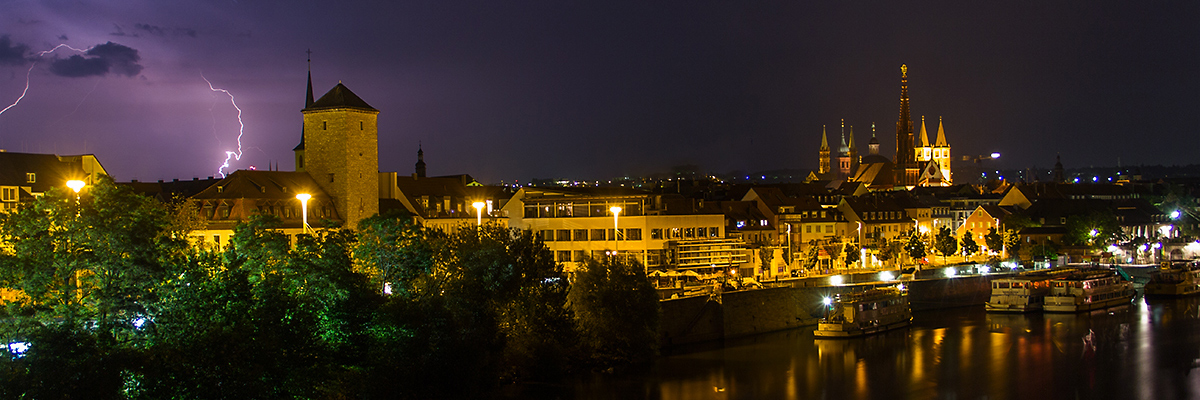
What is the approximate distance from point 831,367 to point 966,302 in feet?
94.9

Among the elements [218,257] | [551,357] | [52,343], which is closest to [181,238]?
[218,257]

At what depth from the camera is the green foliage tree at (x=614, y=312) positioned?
48.9 m

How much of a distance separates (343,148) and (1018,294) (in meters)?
45.4

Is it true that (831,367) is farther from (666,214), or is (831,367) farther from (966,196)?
(966,196)

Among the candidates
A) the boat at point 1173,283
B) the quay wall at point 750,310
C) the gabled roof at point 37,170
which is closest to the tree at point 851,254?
the quay wall at point 750,310

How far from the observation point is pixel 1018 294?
72.2 meters

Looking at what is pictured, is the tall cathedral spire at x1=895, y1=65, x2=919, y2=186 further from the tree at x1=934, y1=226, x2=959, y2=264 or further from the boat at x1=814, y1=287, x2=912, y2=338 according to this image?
the boat at x1=814, y1=287, x2=912, y2=338

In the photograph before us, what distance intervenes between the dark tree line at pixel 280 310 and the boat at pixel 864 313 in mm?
14897

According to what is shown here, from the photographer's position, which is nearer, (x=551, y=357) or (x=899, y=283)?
(x=551, y=357)

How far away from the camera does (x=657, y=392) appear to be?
4419cm

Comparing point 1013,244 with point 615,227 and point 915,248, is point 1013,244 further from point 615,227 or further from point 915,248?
point 615,227

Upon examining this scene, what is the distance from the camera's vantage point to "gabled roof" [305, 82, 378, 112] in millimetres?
54438

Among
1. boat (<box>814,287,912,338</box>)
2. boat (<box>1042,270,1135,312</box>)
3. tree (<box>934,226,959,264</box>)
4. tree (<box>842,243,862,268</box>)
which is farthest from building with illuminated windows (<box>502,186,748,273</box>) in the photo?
tree (<box>934,226,959,264</box>)

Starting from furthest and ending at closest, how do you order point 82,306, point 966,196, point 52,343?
point 966,196, point 82,306, point 52,343
